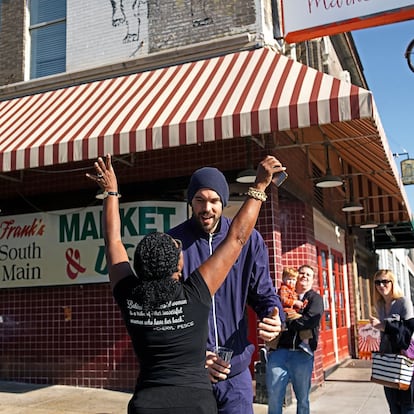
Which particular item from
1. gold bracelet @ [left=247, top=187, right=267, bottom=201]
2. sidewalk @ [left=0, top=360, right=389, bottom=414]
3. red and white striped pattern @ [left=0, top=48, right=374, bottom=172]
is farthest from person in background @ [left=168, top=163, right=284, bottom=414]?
sidewalk @ [left=0, top=360, right=389, bottom=414]

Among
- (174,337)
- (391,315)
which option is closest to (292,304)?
(391,315)

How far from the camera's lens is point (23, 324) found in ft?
28.9

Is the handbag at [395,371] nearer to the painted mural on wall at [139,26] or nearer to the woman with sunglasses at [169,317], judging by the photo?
the woman with sunglasses at [169,317]

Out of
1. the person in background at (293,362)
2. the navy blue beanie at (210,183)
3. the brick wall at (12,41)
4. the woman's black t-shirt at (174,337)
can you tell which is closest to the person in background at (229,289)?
the navy blue beanie at (210,183)

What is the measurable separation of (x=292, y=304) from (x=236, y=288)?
2631mm

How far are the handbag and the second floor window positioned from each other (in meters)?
7.76

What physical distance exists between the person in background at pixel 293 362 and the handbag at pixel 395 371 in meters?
0.69

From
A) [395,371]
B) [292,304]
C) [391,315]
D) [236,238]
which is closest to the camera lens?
[236,238]

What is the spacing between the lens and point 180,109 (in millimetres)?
6734

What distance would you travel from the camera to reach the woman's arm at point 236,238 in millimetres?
2180

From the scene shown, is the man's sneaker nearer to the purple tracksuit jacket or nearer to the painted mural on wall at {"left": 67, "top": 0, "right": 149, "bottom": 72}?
the purple tracksuit jacket

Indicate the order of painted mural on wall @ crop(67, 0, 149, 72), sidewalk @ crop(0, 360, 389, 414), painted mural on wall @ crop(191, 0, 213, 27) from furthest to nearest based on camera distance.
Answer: painted mural on wall @ crop(67, 0, 149, 72) < painted mural on wall @ crop(191, 0, 213, 27) < sidewalk @ crop(0, 360, 389, 414)

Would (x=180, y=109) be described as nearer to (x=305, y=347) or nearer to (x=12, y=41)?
(x=305, y=347)

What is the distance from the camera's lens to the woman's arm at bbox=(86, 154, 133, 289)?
2.26 metres
